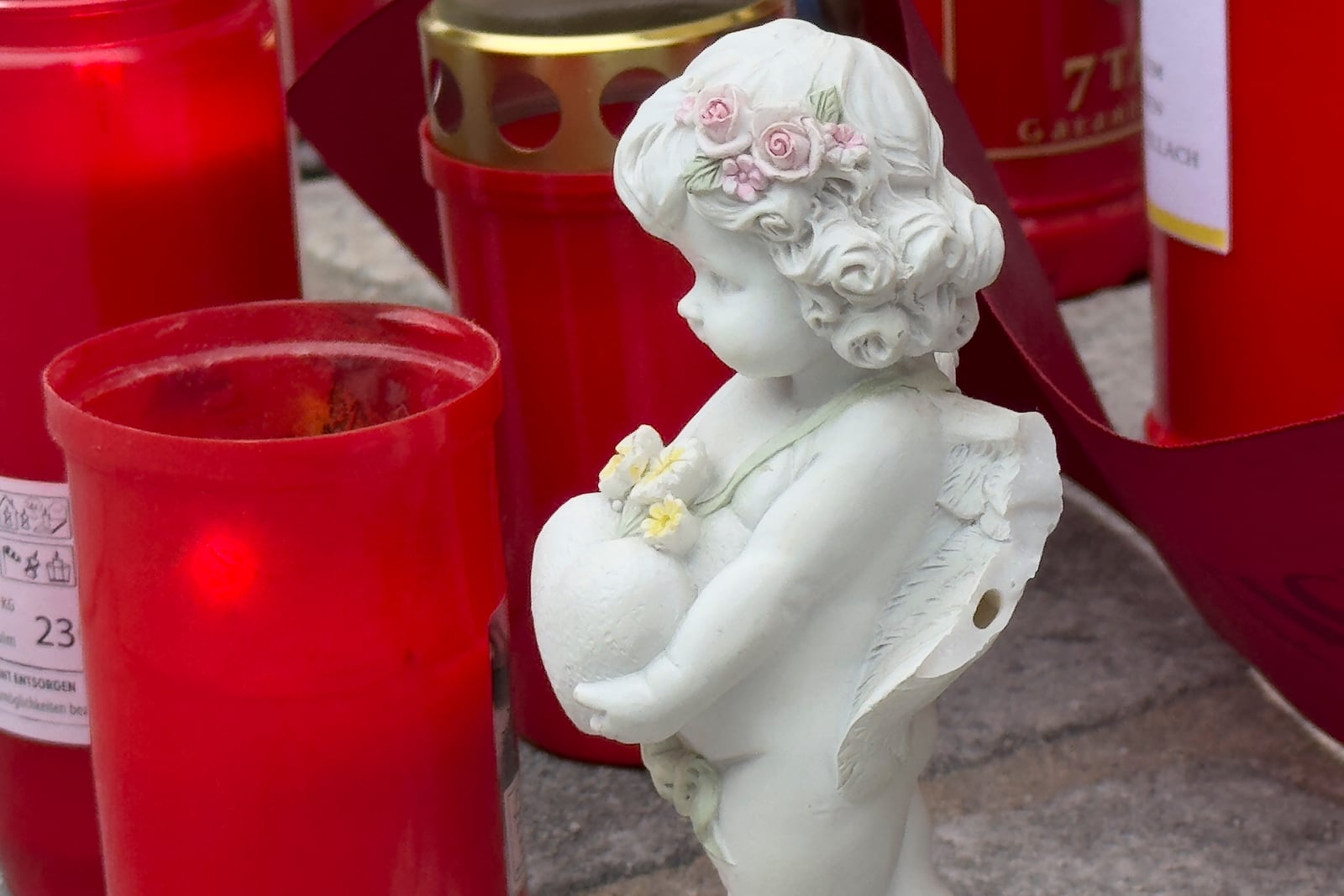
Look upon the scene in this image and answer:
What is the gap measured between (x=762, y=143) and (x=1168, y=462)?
0.85ft

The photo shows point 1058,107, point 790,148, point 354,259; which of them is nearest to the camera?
point 790,148

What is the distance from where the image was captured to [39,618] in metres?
0.71

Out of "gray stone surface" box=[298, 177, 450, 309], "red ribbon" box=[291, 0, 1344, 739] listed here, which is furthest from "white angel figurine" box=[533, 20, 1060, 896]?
"gray stone surface" box=[298, 177, 450, 309]

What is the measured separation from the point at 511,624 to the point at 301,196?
735 millimetres

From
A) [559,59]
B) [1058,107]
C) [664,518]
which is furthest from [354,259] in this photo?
[664,518]

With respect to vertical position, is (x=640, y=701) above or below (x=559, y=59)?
below

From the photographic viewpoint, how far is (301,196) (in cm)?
150

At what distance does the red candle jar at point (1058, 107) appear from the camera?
115 centimetres

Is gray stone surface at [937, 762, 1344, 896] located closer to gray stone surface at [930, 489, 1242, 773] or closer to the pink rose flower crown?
gray stone surface at [930, 489, 1242, 773]

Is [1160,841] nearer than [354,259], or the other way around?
[1160,841]

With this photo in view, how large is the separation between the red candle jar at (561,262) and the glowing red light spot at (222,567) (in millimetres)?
240

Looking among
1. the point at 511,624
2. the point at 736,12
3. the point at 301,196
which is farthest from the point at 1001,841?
the point at 301,196

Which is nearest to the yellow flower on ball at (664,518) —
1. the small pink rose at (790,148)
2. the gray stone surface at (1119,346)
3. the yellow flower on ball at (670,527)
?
the yellow flower on ball at (670,527)

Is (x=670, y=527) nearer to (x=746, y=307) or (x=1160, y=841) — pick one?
(x=746, y=307)
